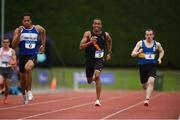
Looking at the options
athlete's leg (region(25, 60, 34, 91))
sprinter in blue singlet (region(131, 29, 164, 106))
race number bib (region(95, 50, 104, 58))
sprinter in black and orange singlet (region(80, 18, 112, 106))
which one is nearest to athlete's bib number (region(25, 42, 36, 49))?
athlete's leg (region(25, 60, 34, 91))

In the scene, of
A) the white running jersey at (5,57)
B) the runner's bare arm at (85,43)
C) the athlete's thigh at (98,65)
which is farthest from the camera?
the white running jersey at (5,57)

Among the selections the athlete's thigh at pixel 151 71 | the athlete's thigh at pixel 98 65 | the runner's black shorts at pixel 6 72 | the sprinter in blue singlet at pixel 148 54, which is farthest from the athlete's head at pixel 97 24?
the runner's black shorts at pixel 6 72

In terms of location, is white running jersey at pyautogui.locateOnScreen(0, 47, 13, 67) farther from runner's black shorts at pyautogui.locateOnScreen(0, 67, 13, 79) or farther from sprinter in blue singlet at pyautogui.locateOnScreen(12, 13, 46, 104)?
sprinter in blue singlet at pyautogui.locateOnScreen(12, 13, 46, 104)

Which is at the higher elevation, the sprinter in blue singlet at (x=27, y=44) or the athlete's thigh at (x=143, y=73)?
the sprinter in blue singlet at (x=27, y=44)

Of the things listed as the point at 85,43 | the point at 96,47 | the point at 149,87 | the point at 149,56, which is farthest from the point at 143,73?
the point at 85,43

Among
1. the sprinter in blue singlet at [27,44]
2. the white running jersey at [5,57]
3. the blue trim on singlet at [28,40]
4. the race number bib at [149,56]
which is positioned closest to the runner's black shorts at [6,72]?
the white running jersey at [5,57]

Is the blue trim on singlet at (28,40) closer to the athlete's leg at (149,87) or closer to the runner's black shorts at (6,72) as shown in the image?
the runner's black shorts at (6,72)

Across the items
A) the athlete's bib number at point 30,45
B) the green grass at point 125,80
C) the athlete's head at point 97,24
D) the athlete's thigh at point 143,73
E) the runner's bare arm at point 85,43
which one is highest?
the athlete's head at point 97,24

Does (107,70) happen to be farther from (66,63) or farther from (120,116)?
(120,116)

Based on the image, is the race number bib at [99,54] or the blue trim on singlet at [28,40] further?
the blue trim on singlet at [28,40]

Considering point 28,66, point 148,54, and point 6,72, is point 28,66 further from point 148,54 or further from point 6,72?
point 148,54

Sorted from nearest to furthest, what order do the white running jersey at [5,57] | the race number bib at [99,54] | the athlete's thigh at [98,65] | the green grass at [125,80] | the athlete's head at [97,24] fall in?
the athlete's head at [97,24] < the athlete's thigh at [98,65] < the race number bib at [99,54] < the white running jersey at [5,57] < the green grass at [125,80]

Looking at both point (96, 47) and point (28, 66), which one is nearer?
point (96, 47)

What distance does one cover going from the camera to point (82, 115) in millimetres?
14922
